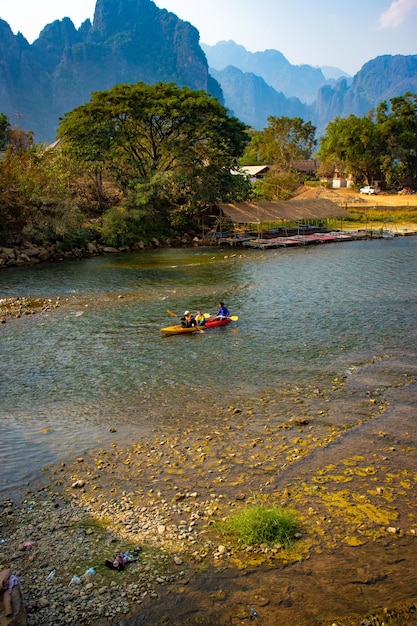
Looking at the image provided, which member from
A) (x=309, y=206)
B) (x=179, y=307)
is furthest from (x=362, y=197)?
(x=179, y=307)

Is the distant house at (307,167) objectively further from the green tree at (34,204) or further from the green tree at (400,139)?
the green tree at (34,204)

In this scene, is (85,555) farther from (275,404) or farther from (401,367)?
(401,367)

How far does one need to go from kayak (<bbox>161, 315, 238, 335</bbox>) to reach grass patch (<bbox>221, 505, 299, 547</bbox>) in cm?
1640

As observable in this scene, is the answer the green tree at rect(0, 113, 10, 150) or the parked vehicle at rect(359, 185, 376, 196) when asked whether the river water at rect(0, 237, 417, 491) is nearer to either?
the green tree at rect(0, 113, 10, 150)

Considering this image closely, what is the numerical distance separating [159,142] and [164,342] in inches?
1652

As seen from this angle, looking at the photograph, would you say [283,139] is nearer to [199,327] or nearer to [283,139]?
[283,139]

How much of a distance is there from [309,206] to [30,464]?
55889 mm

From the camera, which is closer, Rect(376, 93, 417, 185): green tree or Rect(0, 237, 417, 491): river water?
Rect(0, 237, 417, 491): river water

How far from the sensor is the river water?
18.5m

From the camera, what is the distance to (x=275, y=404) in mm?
19109

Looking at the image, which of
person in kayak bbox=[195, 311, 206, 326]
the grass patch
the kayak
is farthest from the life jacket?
the grass patch

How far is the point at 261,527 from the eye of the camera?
38.9 ft

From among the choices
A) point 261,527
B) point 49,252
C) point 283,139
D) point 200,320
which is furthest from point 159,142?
point 261,527

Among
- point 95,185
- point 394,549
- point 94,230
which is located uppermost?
point 95,185
